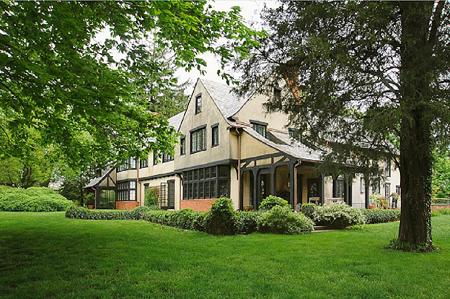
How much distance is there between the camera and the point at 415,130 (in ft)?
30.4

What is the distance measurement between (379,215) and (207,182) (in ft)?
32.7

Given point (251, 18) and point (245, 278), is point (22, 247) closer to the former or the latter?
point (245, 278)

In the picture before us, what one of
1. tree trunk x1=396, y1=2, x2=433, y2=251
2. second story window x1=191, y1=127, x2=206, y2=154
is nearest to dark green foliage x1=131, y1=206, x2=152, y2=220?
second story window x1=191, y1=127, x2=206, y2=154

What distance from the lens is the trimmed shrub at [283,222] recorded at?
13.5 m

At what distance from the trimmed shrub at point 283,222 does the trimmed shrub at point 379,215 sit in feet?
18.3

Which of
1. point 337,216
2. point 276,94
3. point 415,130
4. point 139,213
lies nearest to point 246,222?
point 337,216

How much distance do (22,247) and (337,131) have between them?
29.1ft

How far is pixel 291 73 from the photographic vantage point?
33.1ft

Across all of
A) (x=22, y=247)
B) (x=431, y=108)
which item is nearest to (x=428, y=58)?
(x=431, y=108)

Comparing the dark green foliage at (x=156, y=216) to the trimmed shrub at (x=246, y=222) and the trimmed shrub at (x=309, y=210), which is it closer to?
the trimmed shrub at (x=246, y=222)

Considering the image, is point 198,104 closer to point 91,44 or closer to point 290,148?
point 290,148

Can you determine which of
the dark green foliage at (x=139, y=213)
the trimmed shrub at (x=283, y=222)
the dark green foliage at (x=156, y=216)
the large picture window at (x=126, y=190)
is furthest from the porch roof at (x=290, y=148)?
the large picture window at (x=126, y=190)

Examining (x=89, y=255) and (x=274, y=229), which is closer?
(x=89, y=255)

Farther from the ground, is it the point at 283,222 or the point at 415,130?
the point at 415,130
